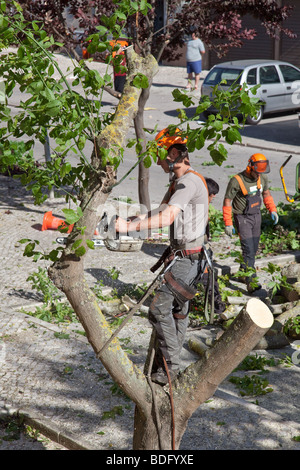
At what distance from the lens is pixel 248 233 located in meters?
8.16

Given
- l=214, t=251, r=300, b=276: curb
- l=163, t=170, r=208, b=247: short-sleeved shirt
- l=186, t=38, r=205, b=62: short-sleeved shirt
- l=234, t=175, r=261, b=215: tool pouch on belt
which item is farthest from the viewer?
l=186, t=38, r=205, b=62: short-sleeved shirt

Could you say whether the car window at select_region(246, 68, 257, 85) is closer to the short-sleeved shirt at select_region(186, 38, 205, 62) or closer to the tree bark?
the short-sleeved shirt at select_region(186, 38, 205, 62)

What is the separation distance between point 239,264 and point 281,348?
7.08 feet

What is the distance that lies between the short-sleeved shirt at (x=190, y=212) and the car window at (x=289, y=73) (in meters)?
16.7

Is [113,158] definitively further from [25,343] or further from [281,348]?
[281,348]

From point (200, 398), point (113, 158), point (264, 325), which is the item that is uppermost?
point (113, 158)

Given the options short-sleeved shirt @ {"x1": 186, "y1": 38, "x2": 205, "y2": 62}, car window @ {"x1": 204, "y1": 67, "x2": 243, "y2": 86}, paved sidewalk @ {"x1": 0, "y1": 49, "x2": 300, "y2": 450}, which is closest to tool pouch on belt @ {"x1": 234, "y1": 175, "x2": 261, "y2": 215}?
paved sidewalk @ {"x1": 0, "y1": 49, "x2": 300, "y2": 450}

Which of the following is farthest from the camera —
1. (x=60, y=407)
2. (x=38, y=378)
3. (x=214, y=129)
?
(x=38, y=378)

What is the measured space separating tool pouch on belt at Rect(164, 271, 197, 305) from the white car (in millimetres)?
15044

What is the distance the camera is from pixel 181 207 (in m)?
4.79

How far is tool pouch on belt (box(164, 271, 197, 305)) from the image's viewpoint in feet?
A: 16.4

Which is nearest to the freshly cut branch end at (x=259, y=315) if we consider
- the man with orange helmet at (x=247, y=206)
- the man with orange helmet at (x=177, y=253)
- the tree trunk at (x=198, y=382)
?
the tree trunk at (x=198, y=382)

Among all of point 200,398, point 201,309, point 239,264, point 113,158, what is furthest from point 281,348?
point 113,158
